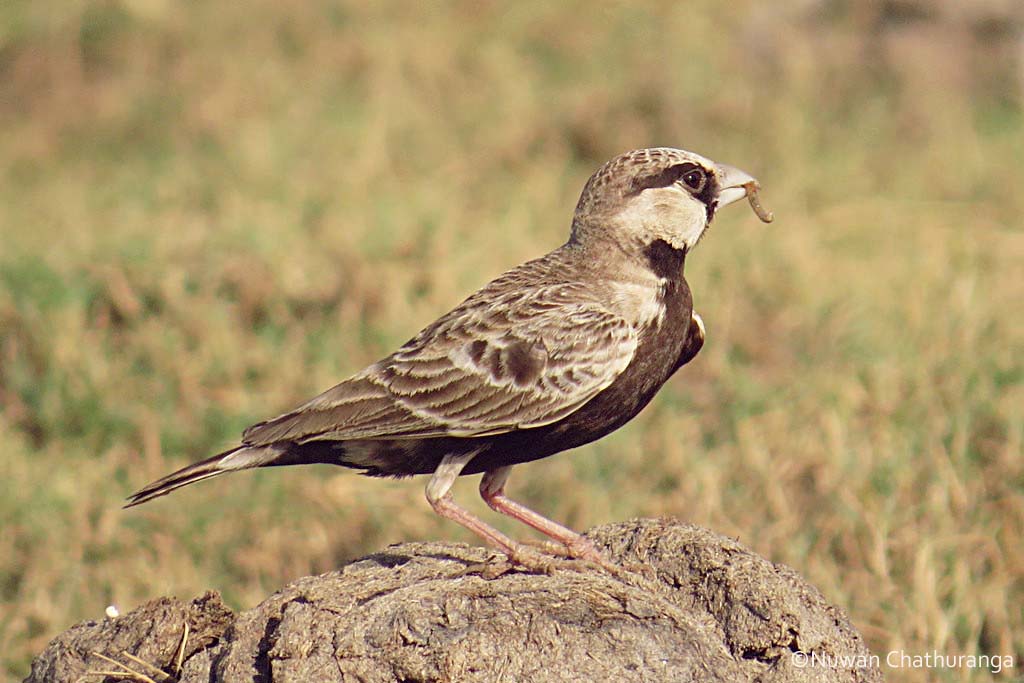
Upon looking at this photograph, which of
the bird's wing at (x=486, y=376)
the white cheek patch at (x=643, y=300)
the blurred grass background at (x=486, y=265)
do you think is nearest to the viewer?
the bird's wing at (x=486, y=376)

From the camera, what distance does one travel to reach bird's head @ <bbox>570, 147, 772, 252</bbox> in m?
4.65

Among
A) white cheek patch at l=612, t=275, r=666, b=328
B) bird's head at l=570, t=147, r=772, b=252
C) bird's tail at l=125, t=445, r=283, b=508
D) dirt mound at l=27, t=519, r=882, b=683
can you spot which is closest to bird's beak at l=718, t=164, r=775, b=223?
bird's head at l=570, t=147, r=772, b=252

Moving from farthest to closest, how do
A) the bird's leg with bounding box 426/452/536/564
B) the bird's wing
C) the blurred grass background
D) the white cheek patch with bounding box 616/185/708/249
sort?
the blurred grass background, the white cheek patch with bounding box 616/185/708/249, the bird's wing, the bird's leg with bounding box 426/452/536/564

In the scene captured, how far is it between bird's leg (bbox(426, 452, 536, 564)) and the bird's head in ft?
2.97

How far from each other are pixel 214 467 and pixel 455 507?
29.6 inches

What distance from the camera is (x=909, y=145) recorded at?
10.5m

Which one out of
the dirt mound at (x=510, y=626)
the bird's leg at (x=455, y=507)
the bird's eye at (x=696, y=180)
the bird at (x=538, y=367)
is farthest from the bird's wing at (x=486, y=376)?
the bird's eye at (x=696, y=180)

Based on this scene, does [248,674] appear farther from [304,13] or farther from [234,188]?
[304,13]

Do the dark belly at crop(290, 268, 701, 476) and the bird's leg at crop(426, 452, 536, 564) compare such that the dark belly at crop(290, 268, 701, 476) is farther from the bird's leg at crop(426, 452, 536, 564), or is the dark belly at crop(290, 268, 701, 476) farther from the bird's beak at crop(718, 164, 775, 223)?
the bird's beak at crop(718, 164, 775, 223)

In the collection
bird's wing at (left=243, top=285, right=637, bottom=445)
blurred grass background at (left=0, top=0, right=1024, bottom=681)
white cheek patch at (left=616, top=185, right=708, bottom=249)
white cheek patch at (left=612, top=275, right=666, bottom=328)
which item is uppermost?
white cheek patch at (left=616, top=185, right=708, bottom=249)

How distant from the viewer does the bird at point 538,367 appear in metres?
4.30

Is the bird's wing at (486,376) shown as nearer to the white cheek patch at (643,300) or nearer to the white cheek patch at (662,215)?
the white cheek patch at (643,300)

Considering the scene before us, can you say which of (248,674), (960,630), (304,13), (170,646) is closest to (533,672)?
(248,674)

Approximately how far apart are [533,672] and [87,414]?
408 centimetres
